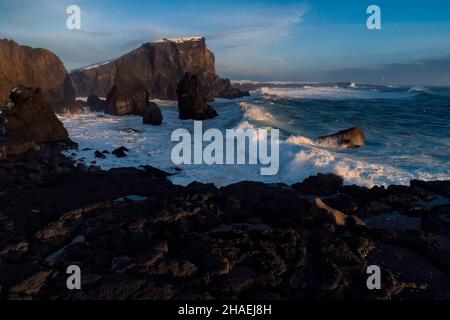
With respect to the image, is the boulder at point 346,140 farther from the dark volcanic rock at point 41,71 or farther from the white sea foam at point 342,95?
the white sea foam at point 342,95

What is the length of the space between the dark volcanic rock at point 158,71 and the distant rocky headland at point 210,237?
7112 centimetres

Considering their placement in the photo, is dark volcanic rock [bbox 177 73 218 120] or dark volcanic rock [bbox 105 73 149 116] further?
dark volcanic rock [bbox 105 73 149 116]

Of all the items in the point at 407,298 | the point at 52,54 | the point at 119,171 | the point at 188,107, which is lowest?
the point at 407,298

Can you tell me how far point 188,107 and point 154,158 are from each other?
2017 centimetres

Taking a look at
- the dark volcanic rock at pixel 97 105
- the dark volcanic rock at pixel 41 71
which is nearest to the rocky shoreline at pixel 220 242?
the dark volcanic rock at pixel 41 71

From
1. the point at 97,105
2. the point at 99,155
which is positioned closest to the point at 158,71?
the point at 97,105

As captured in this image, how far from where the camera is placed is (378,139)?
73.8 ft

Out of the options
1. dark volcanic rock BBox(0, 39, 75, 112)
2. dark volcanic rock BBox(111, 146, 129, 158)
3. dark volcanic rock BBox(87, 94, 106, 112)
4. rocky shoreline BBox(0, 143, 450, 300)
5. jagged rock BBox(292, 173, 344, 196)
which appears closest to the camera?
rocky shoreline BBox(0, 143, 450, 300)

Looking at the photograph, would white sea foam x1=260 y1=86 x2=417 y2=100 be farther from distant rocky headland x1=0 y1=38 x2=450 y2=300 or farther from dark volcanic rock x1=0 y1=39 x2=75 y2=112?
distant rocky headland x1=0 y1=38 x2=450 y2=300

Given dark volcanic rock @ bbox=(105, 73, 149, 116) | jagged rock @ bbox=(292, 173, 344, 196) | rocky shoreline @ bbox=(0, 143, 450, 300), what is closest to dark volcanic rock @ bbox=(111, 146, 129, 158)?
rocky shoreline @ bbox=(0, 143, 450, 300)

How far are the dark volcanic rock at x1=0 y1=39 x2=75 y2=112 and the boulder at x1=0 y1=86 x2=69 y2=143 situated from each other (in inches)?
802

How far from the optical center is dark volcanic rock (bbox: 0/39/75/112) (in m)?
39.5

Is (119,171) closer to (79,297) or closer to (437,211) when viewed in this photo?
(79,297)
